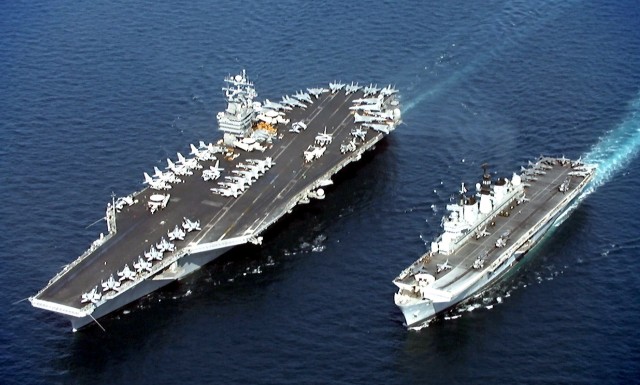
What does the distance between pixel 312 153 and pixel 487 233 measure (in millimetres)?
24557

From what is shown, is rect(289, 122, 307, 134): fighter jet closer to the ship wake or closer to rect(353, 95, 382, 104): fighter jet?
rect(353, 95, 382, 104): fighter jet

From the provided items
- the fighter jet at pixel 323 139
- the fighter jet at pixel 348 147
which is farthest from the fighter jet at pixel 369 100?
the fighter jet at pixel 348 147

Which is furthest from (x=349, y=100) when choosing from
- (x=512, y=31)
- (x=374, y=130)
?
(x=512, y=31)

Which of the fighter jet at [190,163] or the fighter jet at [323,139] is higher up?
the fighter jet at [323,139]

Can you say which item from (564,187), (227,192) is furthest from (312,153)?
(564,187)

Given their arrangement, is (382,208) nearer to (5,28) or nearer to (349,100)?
(349,100)

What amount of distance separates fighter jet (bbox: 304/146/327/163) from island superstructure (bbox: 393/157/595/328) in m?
17.3

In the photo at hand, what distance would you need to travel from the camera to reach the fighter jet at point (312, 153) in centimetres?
12606

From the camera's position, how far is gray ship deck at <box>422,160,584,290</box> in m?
105

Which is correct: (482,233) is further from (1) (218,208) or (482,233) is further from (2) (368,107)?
(2) (368,107)

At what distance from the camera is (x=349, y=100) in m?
141

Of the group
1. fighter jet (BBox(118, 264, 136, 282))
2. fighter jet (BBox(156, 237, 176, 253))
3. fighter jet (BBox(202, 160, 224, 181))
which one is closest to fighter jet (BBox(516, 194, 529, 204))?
fighter jet (BBox(202, 160, 224, 181))

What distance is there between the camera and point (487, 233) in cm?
11125

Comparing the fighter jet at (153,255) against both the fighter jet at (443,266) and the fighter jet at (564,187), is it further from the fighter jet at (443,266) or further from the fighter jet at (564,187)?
the fighter jet at (564,187)
